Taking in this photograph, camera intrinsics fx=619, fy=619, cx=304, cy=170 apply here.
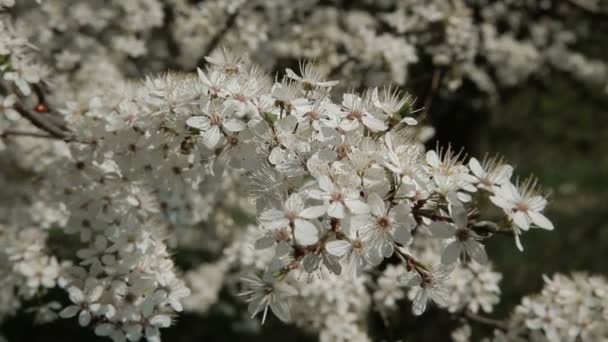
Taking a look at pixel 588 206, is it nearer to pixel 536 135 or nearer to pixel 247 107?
pixel 536 135

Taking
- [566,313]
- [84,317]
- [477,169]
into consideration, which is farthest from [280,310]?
[566,313]

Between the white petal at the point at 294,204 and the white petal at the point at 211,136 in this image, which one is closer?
the white petal at the point at 294,204

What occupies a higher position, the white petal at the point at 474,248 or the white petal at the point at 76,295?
the white petal at the point at 474,248

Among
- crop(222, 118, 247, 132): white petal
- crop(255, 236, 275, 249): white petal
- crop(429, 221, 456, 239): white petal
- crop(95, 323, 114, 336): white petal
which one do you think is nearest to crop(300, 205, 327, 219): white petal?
crop(255, 236, 275, 249): white petal

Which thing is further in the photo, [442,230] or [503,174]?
[503,174]

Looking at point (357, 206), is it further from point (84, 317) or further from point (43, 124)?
point (43, 124)

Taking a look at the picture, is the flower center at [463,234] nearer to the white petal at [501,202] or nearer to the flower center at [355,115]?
the white petal at [501,202]

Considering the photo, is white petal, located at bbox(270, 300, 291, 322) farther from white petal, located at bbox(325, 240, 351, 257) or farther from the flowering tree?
white petal, located at bbox(325, 240, 351, 257)

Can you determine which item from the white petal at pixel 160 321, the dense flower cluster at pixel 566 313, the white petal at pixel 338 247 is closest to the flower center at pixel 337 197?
the white petal at pixel 338 247
